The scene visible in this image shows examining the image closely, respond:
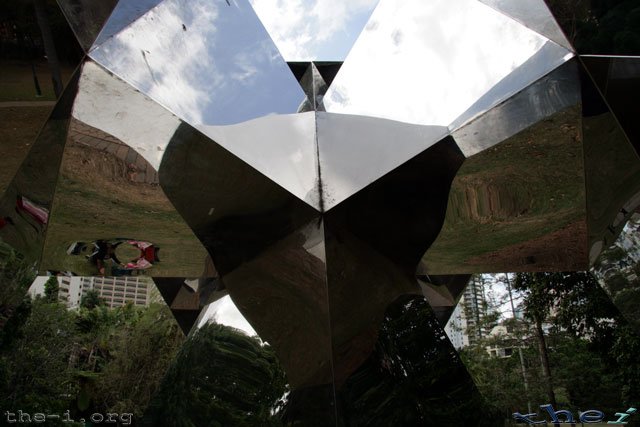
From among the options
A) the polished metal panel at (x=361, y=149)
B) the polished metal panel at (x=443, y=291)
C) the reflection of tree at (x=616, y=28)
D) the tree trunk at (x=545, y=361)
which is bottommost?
the tree trunk at (x=545, y=361)

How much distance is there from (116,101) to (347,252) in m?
2.31

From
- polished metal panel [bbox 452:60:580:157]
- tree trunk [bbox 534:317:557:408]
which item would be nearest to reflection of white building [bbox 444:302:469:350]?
tree trunk [bbox 534:317:557:408]

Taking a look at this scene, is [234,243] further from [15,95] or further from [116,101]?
[15,95]

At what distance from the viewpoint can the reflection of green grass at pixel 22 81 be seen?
17.1ft

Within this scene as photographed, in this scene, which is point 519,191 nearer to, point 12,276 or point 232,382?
point 232,382

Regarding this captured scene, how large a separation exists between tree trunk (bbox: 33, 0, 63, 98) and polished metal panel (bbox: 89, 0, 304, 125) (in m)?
0.58

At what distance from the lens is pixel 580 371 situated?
19516mm

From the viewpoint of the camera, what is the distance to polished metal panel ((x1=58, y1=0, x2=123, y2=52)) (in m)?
4.82

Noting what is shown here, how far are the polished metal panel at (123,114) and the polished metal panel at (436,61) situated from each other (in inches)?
72.4

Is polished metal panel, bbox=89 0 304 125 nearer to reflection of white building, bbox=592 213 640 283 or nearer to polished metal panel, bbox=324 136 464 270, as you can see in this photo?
polished metal panel, bbox=324 136 464 270

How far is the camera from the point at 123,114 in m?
4.71

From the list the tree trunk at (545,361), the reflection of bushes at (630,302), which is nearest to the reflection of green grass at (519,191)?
the reflection of bushes at (630,302)

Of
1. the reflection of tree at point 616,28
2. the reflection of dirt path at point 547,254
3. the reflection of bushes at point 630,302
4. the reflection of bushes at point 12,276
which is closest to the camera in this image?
the reflection of bushes at point 12,276

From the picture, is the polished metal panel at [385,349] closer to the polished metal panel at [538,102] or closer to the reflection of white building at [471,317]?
the polished metal panel at [538,102]
